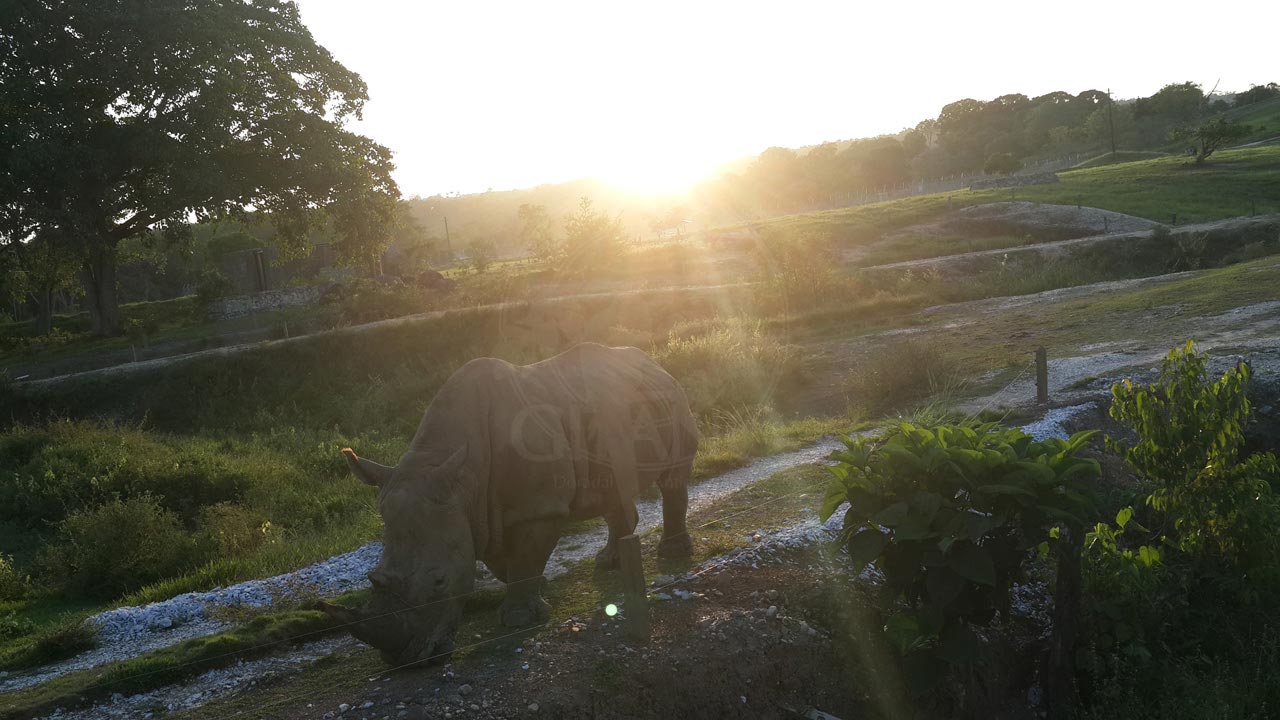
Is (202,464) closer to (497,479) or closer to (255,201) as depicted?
(497,479)

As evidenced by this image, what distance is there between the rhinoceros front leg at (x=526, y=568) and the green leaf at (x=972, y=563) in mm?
2964

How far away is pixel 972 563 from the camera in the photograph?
6430mm

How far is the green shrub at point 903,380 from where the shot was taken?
17.4 meters

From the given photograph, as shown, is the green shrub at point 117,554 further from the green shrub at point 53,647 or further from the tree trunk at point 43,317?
the tree trunk at point 43,317

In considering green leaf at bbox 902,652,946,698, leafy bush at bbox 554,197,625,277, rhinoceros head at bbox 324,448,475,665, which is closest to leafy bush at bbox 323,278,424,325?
leafy bush at bbox 554,197,625,277

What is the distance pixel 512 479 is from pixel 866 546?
108 inches

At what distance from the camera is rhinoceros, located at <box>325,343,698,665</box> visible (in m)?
5.97

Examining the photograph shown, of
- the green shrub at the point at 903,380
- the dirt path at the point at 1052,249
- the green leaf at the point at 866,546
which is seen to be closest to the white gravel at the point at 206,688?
the green leaf at the point at 866,546

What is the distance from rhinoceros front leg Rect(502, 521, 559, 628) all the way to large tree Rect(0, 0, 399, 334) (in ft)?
85.3

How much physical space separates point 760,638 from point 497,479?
2.46 m

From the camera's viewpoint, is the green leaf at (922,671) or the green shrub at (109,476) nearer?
the green leaf at (922,671)

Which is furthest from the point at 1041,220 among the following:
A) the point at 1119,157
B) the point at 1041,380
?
the point at 1119,157

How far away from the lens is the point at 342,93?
3375 cm

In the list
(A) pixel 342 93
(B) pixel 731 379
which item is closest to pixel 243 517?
(B) pixel 731 379
